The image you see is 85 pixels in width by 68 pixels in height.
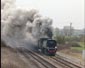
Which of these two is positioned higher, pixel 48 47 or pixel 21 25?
pixel 21 25

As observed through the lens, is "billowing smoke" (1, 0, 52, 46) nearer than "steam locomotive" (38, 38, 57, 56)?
No

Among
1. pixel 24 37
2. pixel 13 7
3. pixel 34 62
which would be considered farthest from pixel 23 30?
pixel 34 62

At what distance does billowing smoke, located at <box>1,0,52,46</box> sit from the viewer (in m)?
28.3

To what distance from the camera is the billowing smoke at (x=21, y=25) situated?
2834 centimetres

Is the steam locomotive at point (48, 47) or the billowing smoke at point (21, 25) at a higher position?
the billowing smoke at point (21, 25)

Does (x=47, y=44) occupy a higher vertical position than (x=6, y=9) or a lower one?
lower

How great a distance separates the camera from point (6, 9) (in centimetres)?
3098

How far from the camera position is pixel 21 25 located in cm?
2978

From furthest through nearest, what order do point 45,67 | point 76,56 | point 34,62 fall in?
point 76,56
point 34,62
point 45,67

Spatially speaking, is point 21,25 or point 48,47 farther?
point 21,25

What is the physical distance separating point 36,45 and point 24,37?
99.6 inches

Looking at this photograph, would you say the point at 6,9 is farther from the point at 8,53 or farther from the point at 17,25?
the point at 8,53

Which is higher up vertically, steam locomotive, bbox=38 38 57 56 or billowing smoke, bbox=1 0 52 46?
billowing smoke, bbox=1 0 52 46

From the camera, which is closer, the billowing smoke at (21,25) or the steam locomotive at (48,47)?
the steam locomotive at (48,47)
